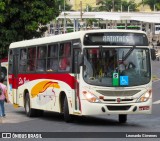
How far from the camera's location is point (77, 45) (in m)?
21.3

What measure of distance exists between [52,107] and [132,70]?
3.71 m

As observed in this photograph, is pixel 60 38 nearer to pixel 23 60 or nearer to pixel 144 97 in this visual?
pixel 144 97

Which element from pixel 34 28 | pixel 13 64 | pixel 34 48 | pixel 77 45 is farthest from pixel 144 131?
pixel 34 28

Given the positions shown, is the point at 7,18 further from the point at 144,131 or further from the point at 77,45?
the point at 144,131

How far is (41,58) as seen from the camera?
2438 cm

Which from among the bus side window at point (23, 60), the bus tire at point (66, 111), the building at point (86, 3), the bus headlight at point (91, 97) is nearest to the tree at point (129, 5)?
the building at point (86, 3)

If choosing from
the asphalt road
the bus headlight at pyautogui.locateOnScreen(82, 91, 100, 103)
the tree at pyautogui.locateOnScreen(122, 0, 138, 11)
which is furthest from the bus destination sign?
the tree at pyautogui.locateOnScreen(122, 0, 138, 11)

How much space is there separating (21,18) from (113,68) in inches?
997

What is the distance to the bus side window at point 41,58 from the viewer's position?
24.2 metres

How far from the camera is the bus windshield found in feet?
67.8

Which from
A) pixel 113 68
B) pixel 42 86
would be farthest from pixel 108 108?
pixel 42 86

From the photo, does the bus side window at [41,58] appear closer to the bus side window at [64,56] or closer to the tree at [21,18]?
the bus side window at [64,56]

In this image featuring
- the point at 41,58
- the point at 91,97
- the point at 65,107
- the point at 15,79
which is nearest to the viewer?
the point at 91,97

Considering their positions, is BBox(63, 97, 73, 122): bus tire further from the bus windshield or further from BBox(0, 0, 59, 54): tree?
BBox(0, 0, 59, 54): tree
